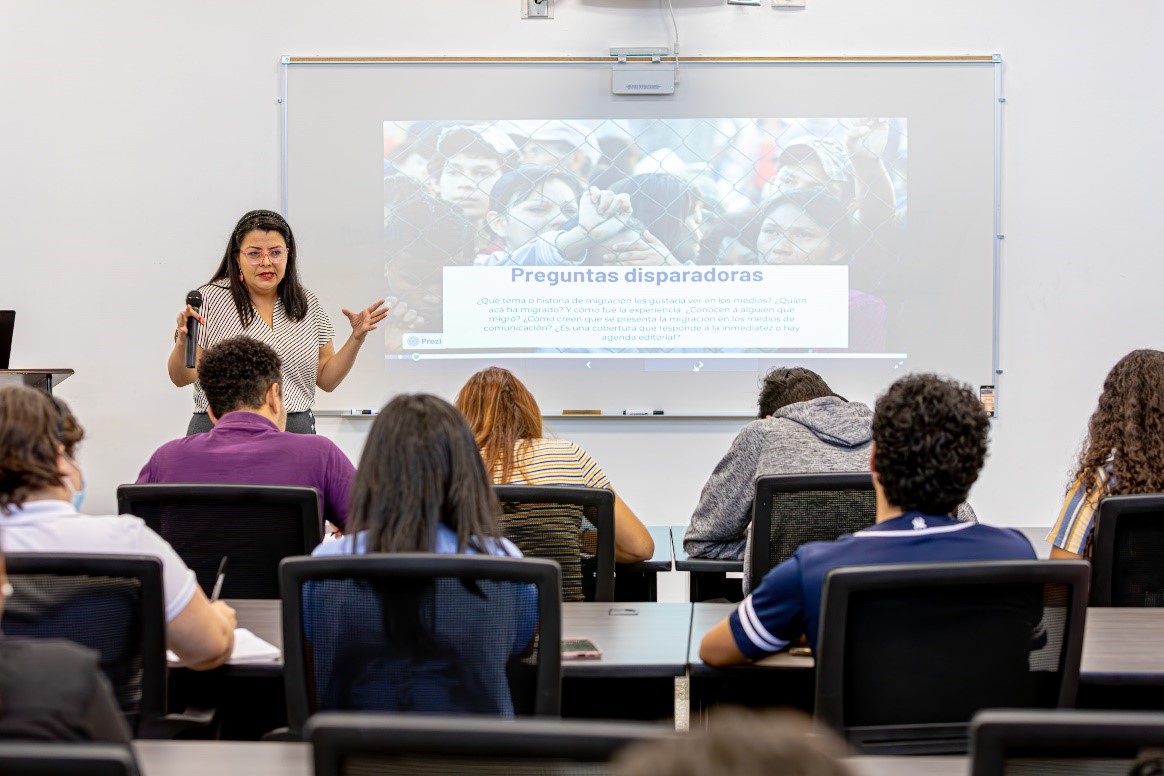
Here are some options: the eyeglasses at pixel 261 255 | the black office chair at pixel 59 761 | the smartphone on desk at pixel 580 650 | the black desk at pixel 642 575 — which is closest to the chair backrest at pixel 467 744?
the black office chair at pixel 59 761

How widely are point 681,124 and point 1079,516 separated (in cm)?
287

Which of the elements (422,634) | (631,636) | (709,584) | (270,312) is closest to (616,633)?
(631,636)

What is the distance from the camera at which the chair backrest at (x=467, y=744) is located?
0.86 metres

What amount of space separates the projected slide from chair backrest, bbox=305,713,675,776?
4124mm

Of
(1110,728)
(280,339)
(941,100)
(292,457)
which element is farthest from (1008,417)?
(1110,728)

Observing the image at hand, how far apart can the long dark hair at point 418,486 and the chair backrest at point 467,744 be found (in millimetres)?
749

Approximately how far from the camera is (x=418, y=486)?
1.69 m

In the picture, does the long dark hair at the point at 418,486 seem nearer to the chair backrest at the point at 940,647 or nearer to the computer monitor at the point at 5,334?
the chair backrest at the point at 940,647

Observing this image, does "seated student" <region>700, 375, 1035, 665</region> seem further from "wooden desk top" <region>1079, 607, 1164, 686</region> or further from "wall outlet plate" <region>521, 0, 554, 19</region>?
"wall outlet plate" <region>521, 0, 554, 19</region>

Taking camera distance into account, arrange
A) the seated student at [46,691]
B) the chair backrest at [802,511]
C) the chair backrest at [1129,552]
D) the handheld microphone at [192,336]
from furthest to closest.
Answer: the handheld microphone at [192,336] → the chair backrest at [802,511] → the chair backrest at [1129,552] → the seated student at [46,691]

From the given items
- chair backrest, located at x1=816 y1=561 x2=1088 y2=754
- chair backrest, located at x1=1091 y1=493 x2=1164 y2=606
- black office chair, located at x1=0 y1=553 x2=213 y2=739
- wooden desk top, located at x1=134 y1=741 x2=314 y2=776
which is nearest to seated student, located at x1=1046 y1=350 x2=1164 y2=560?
chair backrest, located at x1=1091 y1=493 x2=1164 y2=606

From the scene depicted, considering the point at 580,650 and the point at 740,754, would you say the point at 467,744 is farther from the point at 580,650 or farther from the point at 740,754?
the point at 580,650

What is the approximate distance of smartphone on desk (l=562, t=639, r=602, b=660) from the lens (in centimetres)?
187

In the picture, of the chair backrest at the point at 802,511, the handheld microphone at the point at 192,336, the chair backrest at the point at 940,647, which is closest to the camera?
the chair backrest at the point at 940,647
